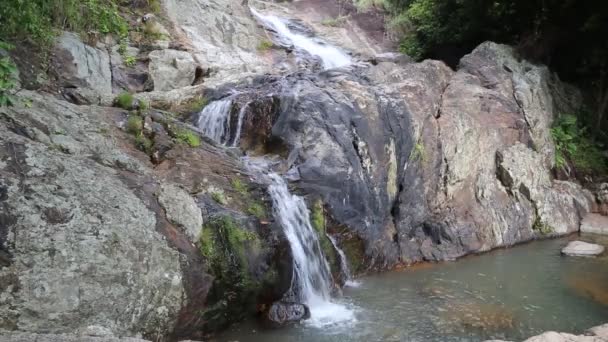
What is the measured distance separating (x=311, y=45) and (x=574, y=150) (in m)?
9.90

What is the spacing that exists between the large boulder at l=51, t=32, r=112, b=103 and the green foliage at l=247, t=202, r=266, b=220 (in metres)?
3.42

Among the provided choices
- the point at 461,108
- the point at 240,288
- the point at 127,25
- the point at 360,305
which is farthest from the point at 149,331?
the point at 127,25

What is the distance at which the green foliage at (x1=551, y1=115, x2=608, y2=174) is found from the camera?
45.0 feet

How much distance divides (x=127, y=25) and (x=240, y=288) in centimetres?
972

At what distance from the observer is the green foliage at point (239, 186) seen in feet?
24.2

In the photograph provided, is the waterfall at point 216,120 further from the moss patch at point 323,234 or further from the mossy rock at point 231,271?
the mossy rock at point 231,271

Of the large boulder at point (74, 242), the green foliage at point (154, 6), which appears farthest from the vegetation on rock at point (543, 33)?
the large boulder at point (74, 242)

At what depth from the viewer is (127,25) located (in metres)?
13.4

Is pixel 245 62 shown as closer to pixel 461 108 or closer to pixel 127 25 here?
pixel 127 25

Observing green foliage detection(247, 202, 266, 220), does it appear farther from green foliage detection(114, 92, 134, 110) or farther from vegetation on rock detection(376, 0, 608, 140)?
vegetation on rock detection(376, 0, 608, 140)

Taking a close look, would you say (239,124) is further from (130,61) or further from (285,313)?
(130,61)

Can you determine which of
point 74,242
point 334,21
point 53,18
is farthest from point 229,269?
point 334,21

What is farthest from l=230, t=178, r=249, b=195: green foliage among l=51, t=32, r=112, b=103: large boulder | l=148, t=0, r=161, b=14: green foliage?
l=148, t=0, r=161, b=14: green foliage

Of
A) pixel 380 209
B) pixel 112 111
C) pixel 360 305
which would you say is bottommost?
pixel 360 305
